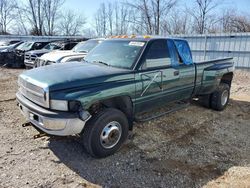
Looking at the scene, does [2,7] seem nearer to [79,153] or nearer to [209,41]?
[209,41]

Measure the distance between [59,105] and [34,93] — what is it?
57 cm

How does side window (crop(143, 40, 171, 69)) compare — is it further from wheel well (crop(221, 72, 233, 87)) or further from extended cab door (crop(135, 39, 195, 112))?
wheel well (crop(221, 72, 233, 87))

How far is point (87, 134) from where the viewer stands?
3266 millimetres

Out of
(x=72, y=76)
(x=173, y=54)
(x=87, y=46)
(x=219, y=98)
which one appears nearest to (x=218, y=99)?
(x=219, y=98)

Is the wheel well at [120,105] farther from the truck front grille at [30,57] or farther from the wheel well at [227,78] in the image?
the truck front grille at [30,57]

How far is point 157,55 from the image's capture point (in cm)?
419

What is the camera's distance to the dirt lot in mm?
3072

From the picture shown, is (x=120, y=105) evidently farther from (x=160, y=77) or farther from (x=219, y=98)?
(x=219, y=98)

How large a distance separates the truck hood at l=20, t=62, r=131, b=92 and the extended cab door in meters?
0.42

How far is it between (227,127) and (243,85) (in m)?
5.26

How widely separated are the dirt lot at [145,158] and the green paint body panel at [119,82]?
73cm

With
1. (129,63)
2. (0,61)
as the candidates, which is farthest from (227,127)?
(0,61)

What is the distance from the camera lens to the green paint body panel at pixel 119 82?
122 inches

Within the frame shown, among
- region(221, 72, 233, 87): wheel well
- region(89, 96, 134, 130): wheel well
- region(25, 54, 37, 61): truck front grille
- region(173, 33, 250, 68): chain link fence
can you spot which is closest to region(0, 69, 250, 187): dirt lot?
region(89, 96, 134, 130): wheel well
